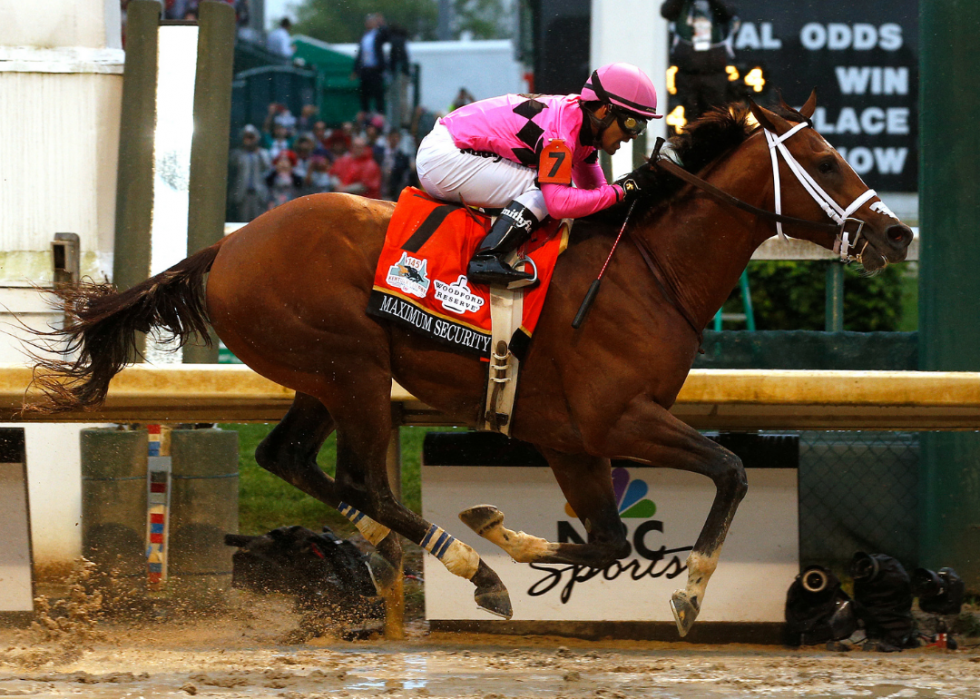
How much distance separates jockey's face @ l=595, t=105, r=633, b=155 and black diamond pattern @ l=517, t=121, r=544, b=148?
0.23 metres

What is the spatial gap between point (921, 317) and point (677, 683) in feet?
8.85

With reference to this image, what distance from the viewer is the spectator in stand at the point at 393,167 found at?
13203mm

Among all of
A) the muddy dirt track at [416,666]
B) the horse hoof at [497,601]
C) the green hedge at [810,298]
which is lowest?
the muddy dirt track at [416,666]

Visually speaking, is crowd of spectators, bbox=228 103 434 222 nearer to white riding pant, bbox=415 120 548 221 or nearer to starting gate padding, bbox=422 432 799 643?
starting gate padding, bbox=422 432 799 643

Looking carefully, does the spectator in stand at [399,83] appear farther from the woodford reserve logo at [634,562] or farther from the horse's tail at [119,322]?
the horse's tail at [119,322]

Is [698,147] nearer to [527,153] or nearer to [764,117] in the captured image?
[764,117]

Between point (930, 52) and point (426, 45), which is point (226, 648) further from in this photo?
point (426, 45)

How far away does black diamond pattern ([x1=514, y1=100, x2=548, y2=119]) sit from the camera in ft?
14.0

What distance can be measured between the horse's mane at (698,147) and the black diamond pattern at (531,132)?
383mm

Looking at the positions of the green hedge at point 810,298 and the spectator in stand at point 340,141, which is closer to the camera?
the green hedge at point 810,298

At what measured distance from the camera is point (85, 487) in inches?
220

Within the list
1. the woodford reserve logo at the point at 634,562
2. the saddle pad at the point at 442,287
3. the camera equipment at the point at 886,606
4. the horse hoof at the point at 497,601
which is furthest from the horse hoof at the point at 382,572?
the camera equipment at the point at 886,606

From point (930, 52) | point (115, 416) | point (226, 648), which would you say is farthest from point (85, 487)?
point (930, 52)

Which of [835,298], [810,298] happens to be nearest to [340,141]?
[810,298]
